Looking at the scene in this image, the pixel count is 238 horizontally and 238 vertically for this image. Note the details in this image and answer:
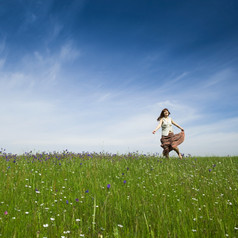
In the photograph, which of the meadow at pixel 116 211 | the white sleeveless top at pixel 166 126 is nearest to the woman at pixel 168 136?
the white sleeveless top at pixel 166 126

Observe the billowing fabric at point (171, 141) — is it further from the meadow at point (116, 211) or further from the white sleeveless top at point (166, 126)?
the meadow at point (116, 211)

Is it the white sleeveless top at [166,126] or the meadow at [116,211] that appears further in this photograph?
the white sleeveless top at [166,126]

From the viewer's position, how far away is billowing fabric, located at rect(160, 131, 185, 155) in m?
12.8

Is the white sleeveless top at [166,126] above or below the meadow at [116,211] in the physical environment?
above

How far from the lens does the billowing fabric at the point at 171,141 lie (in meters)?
12.8

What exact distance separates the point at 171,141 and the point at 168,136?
0.35 meters

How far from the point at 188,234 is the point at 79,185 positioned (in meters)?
3.16

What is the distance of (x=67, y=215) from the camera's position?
11.9 feet

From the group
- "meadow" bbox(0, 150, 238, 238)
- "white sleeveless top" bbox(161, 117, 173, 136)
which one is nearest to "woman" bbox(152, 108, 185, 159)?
"white sleeveless top" bbox(161, 117, 173, 136)

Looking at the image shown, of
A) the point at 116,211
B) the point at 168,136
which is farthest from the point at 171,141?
the point at 116,211

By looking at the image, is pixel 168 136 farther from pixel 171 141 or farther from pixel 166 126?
pixel 166 126

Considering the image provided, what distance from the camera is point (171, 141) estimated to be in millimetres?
12898

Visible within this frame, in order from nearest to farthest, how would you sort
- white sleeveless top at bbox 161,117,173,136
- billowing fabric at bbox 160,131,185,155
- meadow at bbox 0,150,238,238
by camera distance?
meadow at bbox 0,150,238,238 → billowing fabric at bbox 160,131,185,155 → white sleeveless top at bbox 161,117,173,136

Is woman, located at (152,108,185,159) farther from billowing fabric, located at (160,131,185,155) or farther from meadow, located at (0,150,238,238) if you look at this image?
meadow, located at (0,150,238,238)
